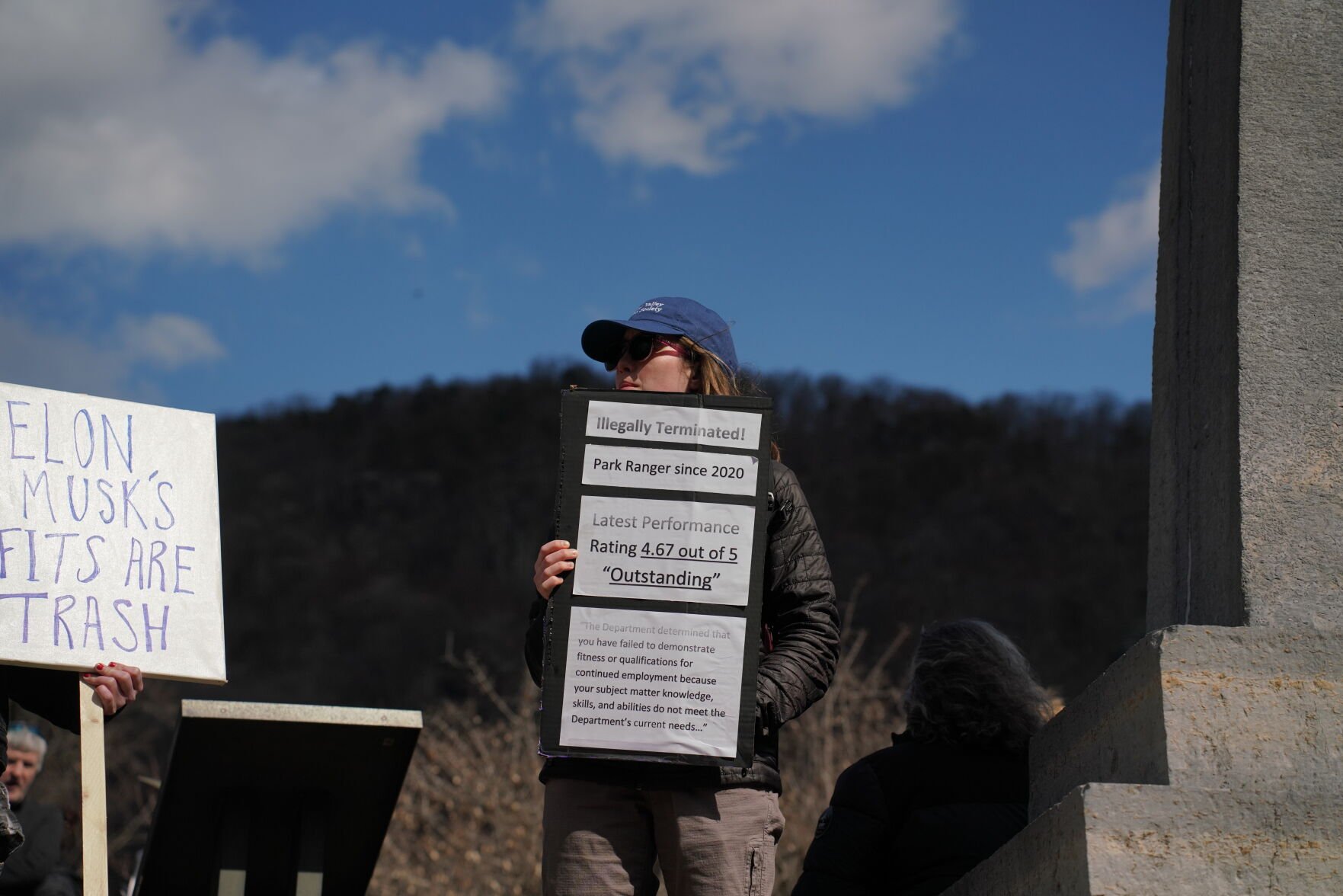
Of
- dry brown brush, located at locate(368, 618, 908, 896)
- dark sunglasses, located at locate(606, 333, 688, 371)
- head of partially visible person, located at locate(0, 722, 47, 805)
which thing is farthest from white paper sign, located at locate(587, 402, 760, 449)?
dry brown brush, located at locate(368, 618, 908, 896)

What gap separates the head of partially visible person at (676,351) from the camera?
3230 mm

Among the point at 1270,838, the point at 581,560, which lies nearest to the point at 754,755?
the point at 581,560

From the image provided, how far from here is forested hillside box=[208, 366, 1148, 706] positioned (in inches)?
1716

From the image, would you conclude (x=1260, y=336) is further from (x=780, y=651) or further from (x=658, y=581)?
(x=658, y=581)

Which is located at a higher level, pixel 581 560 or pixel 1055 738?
pixel 581 560

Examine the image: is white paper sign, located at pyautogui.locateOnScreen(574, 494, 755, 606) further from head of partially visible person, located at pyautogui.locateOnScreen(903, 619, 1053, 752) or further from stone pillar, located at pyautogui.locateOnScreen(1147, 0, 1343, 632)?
stone pillar, located at pyautogui.locateOnScreen(1147, 0, 1343, 632)

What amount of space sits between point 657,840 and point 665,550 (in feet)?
1.93

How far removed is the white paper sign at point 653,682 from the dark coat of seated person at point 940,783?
563 mm

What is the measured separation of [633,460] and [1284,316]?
1410mm

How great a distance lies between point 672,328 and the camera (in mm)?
3195

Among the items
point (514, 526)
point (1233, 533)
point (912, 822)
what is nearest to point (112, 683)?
point (912, 822)

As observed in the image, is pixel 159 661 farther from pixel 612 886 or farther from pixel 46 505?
pixel 612 886

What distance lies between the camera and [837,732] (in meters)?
11.6

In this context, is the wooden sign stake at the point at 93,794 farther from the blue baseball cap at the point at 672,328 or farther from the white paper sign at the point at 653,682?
the blue baseball cap at the point at 672,328
